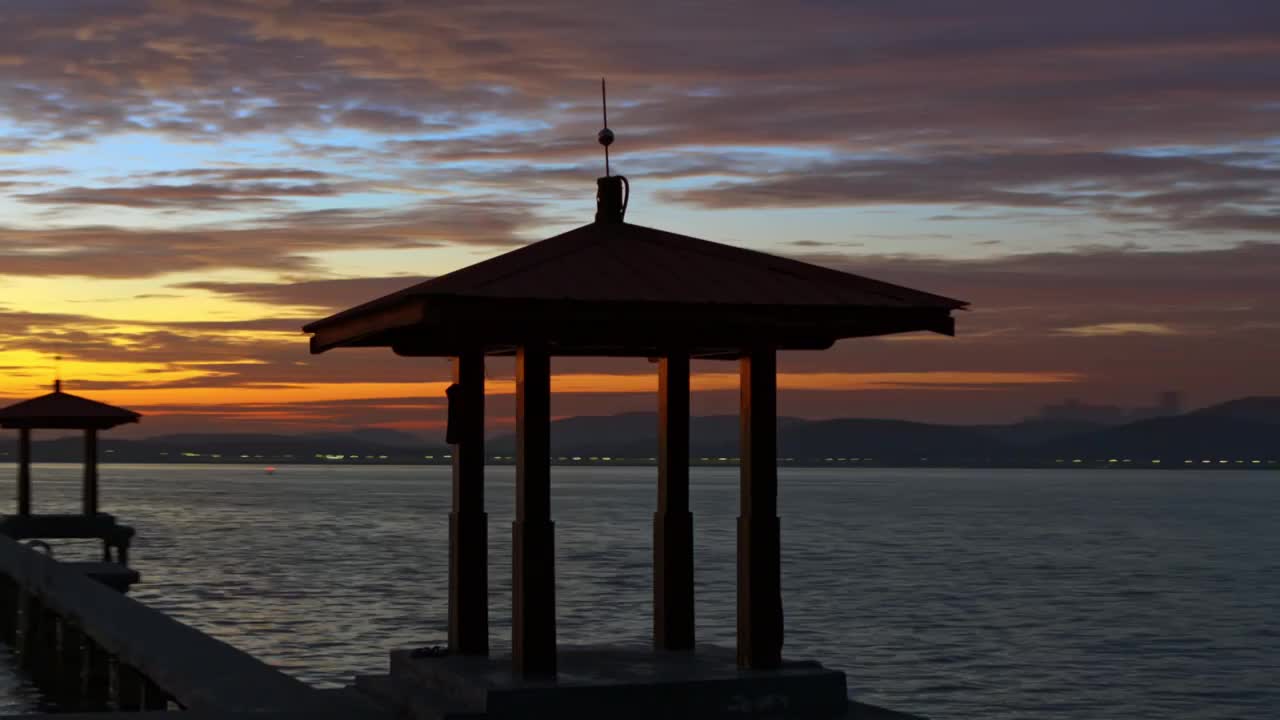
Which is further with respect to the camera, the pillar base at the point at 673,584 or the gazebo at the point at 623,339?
the pillar base at the point at 673,584

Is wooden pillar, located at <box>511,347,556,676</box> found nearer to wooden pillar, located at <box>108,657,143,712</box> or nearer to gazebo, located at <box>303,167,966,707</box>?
gazebo, located at <box>303,167,966,707</box>

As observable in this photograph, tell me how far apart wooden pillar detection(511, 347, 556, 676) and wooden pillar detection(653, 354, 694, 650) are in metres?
1.93

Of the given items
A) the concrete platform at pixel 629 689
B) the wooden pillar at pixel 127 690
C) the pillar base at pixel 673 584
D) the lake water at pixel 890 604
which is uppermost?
the pillar base at pixel 673 584

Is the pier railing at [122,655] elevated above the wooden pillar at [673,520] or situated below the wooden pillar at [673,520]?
below

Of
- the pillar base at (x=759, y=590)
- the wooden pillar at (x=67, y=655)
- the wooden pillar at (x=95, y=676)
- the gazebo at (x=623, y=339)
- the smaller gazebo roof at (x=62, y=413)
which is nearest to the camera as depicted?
the gazebo at (x=623, y=339)

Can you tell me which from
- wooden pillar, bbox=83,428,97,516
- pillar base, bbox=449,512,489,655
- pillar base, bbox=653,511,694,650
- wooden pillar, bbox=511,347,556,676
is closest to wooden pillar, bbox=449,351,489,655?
pillar base, bbox=449,512,489,655

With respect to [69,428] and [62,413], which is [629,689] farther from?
[69,428]

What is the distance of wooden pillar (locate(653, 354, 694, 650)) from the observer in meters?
13.1

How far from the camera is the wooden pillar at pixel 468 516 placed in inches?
484

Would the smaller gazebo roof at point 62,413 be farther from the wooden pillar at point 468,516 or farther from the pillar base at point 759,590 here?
the pillar base at point 759,590

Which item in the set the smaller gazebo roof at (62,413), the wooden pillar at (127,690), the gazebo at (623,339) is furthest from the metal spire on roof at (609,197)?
the smaller gazebo roof at (62,413)

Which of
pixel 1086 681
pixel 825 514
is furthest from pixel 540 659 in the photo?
pixel 825 514

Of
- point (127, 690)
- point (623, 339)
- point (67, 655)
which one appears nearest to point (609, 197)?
point (623, 339)

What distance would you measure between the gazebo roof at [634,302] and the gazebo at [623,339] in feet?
0.05
